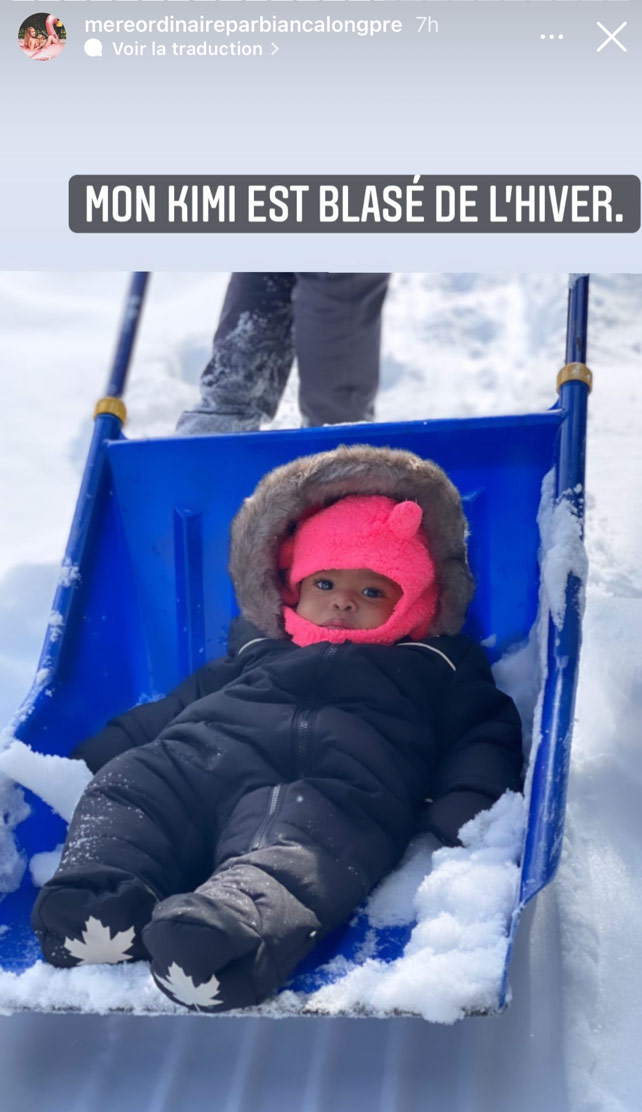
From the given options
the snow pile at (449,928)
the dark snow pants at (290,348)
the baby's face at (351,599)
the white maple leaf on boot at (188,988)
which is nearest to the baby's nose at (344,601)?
the baby's face at (351,599)

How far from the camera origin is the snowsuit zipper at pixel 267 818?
945 mm

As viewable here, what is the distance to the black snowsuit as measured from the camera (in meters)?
0.84

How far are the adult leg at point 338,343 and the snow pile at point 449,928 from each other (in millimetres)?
956

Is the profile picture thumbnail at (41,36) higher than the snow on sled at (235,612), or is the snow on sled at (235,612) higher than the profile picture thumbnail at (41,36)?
the profile picture thumbnail at (41,36)

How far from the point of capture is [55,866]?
1093 millimetres

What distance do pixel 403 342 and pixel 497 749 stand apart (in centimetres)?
165

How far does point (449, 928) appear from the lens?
0.90 metres

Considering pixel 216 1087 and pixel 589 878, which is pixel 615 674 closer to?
pixel 589 878

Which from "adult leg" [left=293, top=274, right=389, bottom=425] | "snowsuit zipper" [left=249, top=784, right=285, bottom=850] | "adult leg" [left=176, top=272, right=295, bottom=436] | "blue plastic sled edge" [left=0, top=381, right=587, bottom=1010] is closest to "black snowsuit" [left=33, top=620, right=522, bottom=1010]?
"snowsuit zipper" [left=249, top=784, right=285, bottom=850]

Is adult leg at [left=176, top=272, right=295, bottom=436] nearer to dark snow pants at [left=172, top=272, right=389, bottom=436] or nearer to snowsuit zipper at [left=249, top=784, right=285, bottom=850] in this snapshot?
dark snow pants at [left=172, top=272, right=389, bottom=436]

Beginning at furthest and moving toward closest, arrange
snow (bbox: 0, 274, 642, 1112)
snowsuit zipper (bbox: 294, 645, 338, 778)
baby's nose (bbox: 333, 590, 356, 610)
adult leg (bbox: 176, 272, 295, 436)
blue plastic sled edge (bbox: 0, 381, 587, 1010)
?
adult leg (bbox: 176, 272, 295, 436) < blue plastic sled edge (bbox: 0, 381, 587, 1010) < baby's nose (bbox: 333, 590, 356, 610) < snowsuit zipper (bbox: 294, 645, 338, 778) < snow (bbox: 0, 274, 642, 1112)

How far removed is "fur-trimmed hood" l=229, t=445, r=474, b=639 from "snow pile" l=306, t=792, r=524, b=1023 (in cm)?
27

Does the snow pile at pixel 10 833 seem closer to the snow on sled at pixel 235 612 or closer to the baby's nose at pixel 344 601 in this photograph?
the snow on sled at pixel 235 612

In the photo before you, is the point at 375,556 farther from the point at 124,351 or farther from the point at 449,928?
the point at 124,351
